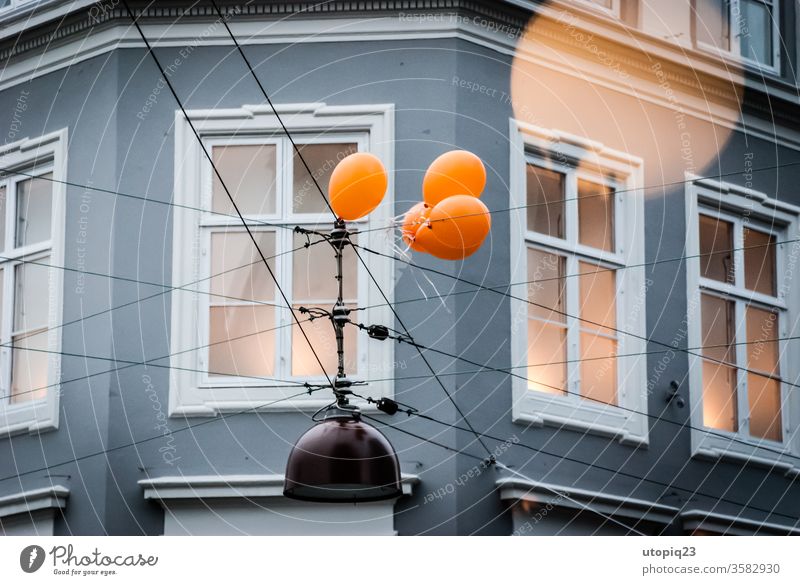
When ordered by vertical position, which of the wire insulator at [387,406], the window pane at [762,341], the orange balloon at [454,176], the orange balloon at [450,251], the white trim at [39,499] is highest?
the orange balloon at [454,176]

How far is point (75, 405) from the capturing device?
5.94 meters

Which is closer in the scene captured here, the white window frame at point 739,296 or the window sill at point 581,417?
the window sill at point 581,417

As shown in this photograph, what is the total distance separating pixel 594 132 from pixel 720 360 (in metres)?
1.02

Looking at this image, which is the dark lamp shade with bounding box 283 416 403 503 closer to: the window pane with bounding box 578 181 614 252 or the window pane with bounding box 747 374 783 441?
the window pane with bounding box 578 181 614 252

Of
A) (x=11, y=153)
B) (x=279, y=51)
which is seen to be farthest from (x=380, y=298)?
(x=11, y=153)

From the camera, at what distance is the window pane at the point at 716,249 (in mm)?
6406

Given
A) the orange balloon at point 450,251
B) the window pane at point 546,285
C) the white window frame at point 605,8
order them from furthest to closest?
1. the white window frame at point 605,8
2. the window pane at point 546,285
3. the orange balloon at point 450,251

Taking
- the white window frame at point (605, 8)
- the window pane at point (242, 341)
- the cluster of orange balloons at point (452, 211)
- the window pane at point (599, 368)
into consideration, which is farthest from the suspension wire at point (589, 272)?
the white window frame at point (605, 8)

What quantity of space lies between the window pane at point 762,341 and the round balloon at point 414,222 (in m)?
1.52

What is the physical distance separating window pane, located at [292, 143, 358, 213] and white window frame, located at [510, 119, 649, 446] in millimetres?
671

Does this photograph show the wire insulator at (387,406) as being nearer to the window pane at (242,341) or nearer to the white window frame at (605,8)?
the window pane at (242,341)
